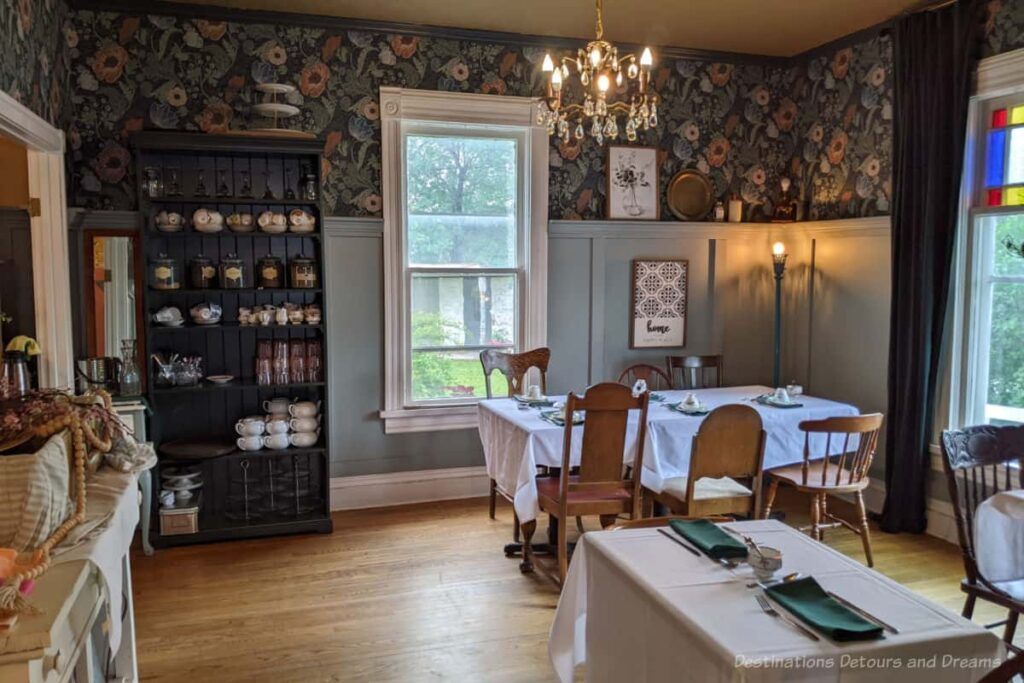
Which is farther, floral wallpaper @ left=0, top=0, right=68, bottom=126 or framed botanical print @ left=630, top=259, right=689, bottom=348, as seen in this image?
framed botanical print @ left=630, top=259, right=689, bottom=348

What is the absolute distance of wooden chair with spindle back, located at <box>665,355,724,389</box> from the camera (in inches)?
201

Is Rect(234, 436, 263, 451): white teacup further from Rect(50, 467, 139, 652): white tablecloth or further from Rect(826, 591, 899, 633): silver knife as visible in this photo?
Rect(826, 591, 899, 633): silver knife

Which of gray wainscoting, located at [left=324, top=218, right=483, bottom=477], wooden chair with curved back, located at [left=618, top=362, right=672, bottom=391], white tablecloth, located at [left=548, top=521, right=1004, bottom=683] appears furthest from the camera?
wooden chair with curved back, located at [left=618, top=362, right=672, bottom=391]

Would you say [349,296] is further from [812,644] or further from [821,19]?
[812,644]

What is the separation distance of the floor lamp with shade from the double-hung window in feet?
3.94

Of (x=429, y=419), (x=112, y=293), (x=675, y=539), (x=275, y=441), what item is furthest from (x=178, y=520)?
(x=675, y=539)

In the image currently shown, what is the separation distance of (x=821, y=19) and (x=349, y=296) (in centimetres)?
328

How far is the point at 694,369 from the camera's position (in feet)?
17.0

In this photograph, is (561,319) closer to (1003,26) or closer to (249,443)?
(249,443)

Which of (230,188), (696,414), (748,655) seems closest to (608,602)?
(748,655)

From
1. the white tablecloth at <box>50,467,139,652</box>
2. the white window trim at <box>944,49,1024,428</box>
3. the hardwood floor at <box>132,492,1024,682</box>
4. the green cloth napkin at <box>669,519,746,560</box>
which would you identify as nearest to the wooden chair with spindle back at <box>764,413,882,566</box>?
the hardwood floor at <box>132,492,1024,682</box>

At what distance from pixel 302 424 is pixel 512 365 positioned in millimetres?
1294

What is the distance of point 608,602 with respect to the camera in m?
2.02

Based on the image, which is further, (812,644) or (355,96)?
(355,96)
